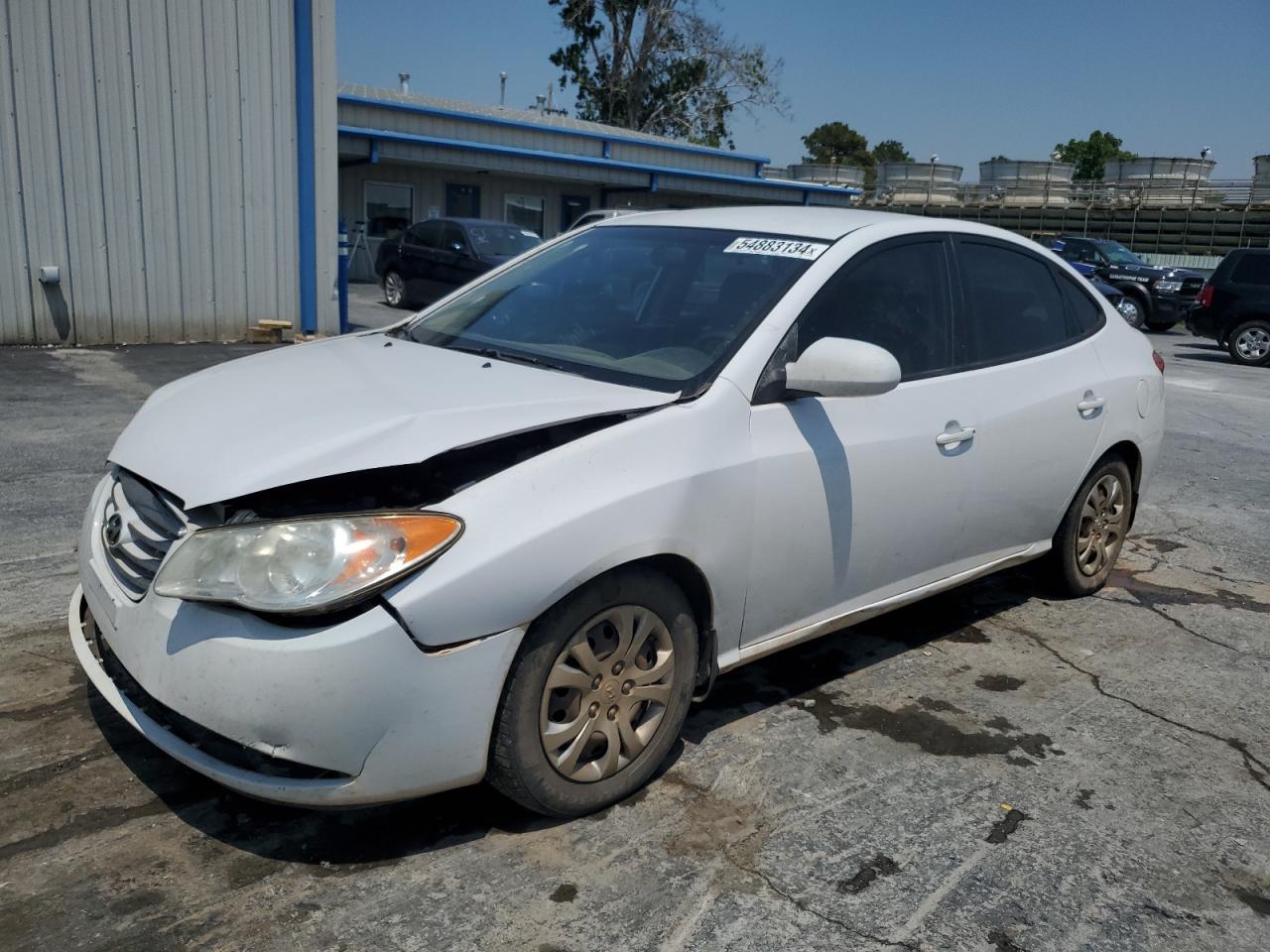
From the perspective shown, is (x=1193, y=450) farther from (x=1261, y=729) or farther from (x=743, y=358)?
(x=743, y=358)

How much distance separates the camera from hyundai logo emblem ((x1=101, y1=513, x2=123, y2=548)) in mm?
2906

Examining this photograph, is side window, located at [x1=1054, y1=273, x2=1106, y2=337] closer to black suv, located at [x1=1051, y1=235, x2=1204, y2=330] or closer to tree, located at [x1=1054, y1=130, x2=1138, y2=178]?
black suv, located at [x1=1051, y1=235, x2=1204, y2=330]

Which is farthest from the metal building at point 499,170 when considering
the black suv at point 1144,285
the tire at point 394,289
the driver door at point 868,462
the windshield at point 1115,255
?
the driver door at point 868,462

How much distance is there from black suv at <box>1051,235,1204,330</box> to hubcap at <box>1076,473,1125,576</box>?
59.3 ft

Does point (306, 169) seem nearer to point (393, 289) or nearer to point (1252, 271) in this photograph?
point (393, 289)

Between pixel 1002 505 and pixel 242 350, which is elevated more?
pixel 1002 505

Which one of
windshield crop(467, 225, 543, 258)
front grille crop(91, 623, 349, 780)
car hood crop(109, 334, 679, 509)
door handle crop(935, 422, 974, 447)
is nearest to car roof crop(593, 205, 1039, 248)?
door handle crop(935, 422, 974, 447)

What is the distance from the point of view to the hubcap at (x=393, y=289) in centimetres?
1850

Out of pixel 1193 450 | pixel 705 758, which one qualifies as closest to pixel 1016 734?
pixel 705 758

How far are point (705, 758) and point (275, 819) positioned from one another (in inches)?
50.5

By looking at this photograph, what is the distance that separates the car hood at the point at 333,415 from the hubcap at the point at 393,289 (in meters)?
15.4

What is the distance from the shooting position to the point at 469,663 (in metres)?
2.56

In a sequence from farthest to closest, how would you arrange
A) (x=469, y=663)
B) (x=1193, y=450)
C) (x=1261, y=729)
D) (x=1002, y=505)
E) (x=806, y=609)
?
(x=1193, y=450) < (x=1002, y=505) < (x=1261, y=729) < (x=806, y=609) < (x=469, y=663)

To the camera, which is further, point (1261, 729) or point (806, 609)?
point (1261, 729)
